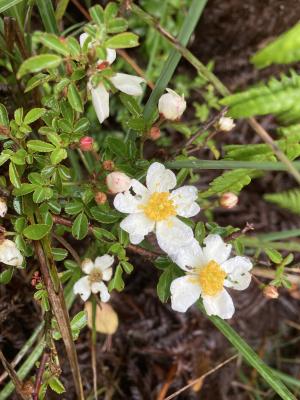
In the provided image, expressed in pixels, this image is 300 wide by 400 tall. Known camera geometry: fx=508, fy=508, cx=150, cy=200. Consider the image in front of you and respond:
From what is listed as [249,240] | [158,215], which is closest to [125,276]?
Result: [249,240]

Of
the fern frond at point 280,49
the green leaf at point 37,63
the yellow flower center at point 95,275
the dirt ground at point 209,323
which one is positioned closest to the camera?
the fern frond at point 280,49

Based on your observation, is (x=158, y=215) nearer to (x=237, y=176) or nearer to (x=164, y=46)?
(x=237, y=176)

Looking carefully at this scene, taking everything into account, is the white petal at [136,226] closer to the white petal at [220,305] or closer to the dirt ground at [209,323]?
the white petal at [220,305]

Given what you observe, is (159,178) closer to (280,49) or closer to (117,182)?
(117,182)

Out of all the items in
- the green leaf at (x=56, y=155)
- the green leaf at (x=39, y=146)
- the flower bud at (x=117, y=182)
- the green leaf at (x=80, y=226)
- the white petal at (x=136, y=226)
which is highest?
the green leaf at (x=39, y=146)

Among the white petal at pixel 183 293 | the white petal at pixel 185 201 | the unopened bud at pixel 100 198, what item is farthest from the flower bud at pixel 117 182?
the white petal at pixel 183 293
